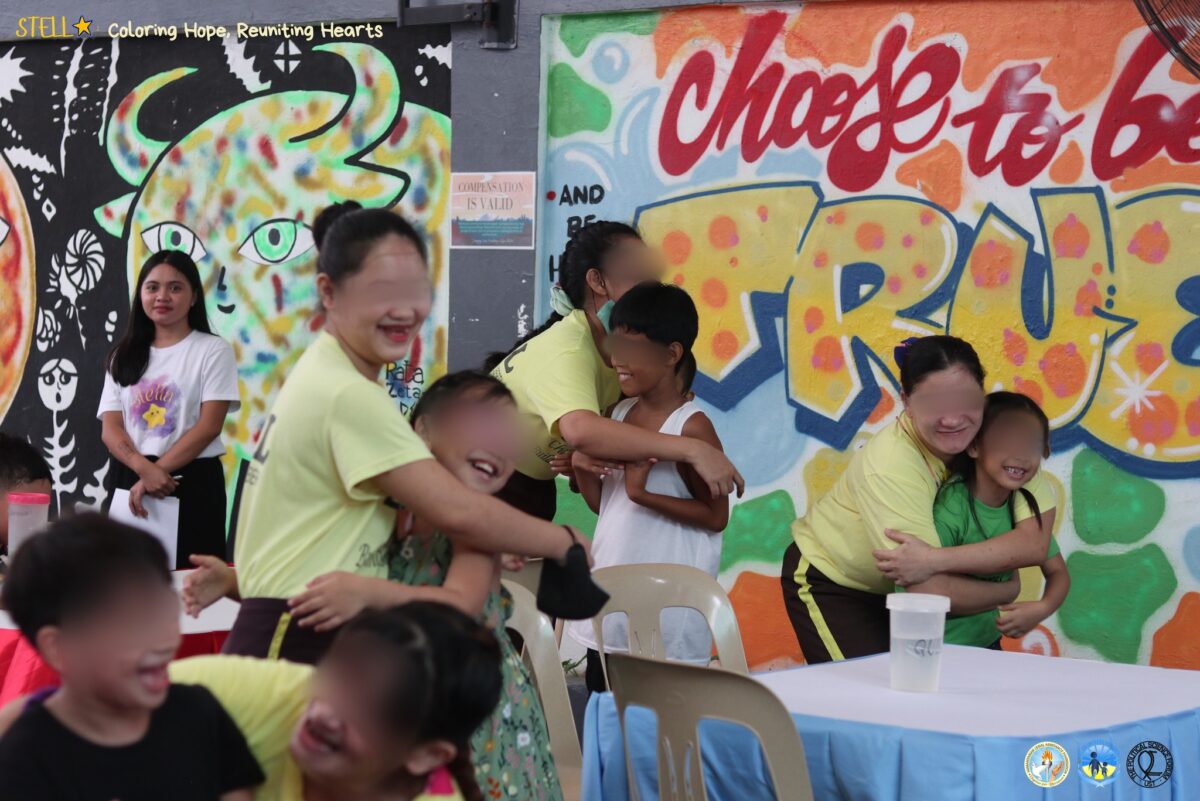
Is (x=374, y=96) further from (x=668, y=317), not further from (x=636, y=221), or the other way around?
(x=668, y=317)

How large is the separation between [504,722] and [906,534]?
4.69 feet

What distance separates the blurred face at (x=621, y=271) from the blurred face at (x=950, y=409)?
0.94 meters

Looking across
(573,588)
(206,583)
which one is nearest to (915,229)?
(573,588)

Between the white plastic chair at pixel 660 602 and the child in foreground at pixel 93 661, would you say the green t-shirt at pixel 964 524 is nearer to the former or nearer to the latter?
the white plastic chair at pixel 660 602

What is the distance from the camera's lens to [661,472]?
383 cm

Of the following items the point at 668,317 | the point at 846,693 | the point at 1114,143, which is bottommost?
the point at 846,693

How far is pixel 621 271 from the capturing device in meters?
4.18

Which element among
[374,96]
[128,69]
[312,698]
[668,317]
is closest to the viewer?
[312,698]

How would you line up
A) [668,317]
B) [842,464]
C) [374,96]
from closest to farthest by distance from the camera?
1. [668,317]
2. [842,464]
3. [374,96]

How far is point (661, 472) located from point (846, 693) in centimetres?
106

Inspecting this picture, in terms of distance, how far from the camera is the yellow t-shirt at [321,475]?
216cm

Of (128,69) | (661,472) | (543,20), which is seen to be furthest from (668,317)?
(128,69)

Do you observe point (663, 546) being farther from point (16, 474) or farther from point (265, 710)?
point (265, 710)

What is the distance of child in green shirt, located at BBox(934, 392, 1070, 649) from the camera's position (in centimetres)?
360
